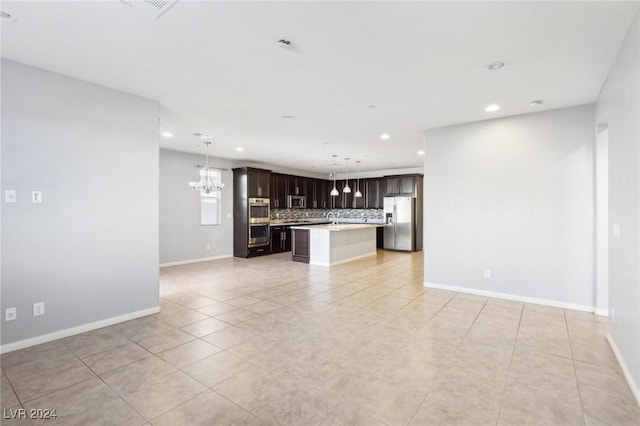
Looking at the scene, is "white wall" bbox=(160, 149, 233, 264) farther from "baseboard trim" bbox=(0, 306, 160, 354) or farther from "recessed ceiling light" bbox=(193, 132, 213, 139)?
"baseboard trim" bbox=(0, 306, 160, 354)

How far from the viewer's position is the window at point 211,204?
791 cm

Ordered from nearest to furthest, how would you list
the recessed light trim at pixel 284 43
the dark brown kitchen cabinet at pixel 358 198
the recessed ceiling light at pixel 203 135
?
1. the recessed light trim at pixel 284 43
2. the recessed ceiling light at pixel 203 135
3. the dark brown kitchen cabinet at pixel 358 198

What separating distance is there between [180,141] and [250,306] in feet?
12.7

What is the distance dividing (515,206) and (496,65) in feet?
7.61

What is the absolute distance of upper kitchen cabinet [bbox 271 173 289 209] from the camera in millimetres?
9469

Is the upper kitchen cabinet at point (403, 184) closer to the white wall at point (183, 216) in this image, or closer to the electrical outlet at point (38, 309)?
the white wall at point (183, 216)

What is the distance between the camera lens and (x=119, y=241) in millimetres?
3613

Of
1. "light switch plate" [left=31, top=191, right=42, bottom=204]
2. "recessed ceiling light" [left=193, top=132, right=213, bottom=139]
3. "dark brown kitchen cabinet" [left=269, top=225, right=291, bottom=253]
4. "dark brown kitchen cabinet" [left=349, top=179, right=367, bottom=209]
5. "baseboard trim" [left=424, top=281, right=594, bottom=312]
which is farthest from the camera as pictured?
"dark brown kitchen cabinet" [left=349, top=179, right=367, bottom=209]

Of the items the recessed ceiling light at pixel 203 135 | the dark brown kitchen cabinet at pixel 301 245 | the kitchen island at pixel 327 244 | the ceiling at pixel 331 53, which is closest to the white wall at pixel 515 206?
the ceiling at pixel 331 53

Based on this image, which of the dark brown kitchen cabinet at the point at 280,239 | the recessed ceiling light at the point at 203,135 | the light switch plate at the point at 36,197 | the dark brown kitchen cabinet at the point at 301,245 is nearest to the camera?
the light switch plate at the point at 36,197

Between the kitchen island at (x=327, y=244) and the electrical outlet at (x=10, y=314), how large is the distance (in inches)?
207

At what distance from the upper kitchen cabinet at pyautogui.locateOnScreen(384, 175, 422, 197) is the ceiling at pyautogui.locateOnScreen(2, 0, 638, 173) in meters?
5.19

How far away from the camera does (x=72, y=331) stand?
10.8 feet

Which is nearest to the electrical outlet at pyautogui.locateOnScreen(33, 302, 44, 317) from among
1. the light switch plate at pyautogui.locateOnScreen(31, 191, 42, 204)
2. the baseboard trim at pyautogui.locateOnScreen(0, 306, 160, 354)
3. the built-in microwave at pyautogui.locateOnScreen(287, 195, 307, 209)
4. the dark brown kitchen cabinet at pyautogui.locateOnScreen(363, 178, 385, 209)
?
the baseboard trim at pyautogui.locateOnScreen(0, 306, 160, 354)
